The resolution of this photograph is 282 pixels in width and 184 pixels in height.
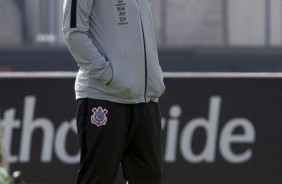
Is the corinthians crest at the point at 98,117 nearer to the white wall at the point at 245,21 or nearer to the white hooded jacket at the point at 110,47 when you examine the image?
the white hooded jacket at the point at 110,47

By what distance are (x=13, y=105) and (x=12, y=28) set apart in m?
3.67

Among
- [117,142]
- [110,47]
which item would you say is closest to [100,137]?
[117,142]

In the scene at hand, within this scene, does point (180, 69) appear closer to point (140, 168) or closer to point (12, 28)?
point (12, 28)

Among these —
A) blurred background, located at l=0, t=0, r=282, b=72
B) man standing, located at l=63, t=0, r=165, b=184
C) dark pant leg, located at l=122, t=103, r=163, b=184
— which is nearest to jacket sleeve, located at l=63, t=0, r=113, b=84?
man standing, located at l=63, t=0, r=165, b=184

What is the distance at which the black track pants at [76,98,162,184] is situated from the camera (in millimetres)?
4914

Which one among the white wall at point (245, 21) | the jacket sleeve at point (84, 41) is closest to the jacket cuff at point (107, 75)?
the jacket sleeve at point (84, 41)

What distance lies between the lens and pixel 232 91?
25.2 feet

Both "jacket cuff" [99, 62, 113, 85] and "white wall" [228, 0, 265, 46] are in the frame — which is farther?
"white wall" [228, 0, 265, 46]

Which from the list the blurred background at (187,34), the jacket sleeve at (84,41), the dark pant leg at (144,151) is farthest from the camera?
the blurred background at (187,34)

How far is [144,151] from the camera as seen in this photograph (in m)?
5.02

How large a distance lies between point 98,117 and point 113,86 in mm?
203

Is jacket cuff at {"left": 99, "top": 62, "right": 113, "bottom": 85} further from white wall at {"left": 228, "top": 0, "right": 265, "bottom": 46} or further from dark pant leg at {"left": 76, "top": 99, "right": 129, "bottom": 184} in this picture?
white wall at {"left": 228, "top": 0, "right": 265, "bottom": 46}

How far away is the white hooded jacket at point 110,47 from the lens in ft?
16.0

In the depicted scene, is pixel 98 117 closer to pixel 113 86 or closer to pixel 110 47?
pixel 113 86
